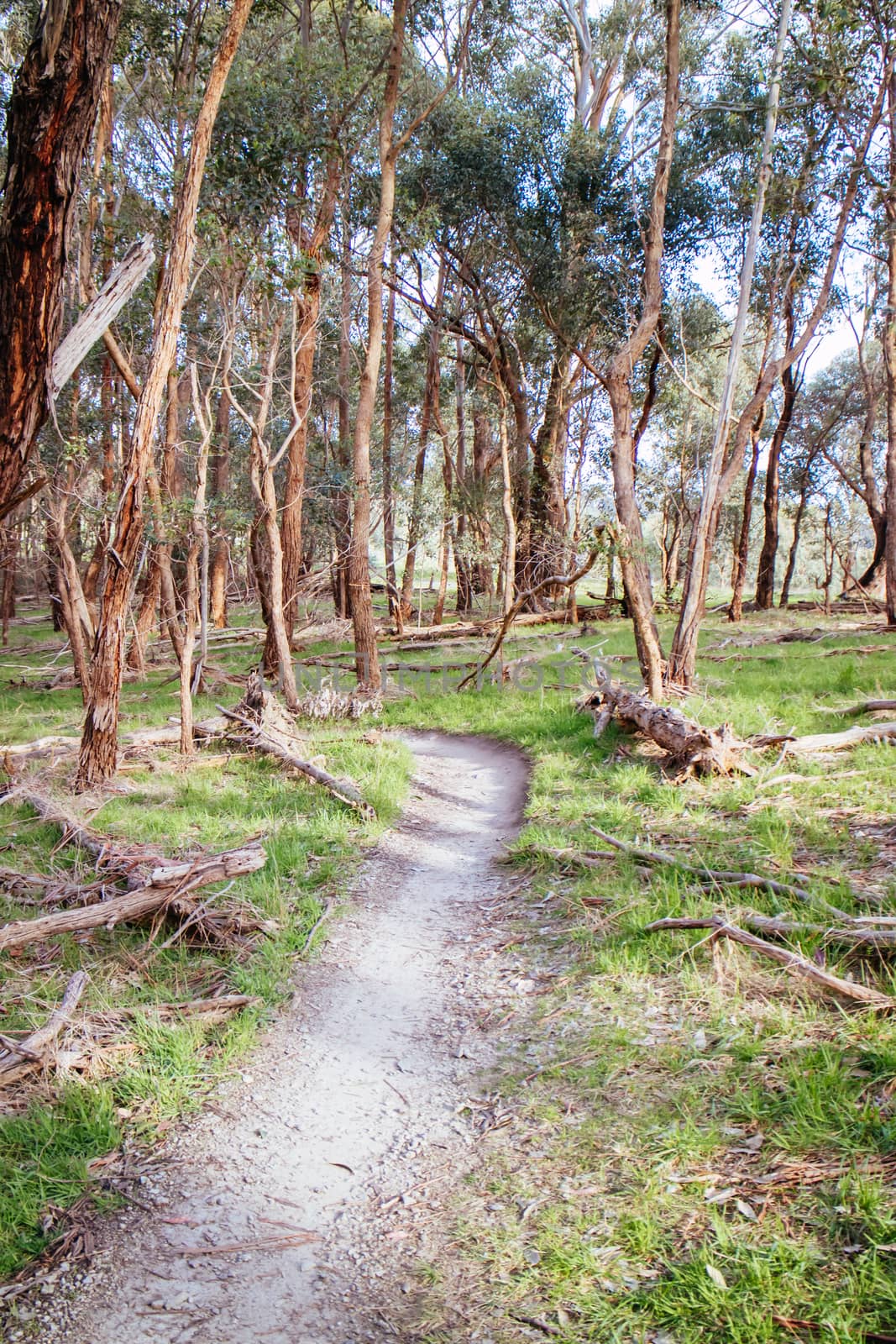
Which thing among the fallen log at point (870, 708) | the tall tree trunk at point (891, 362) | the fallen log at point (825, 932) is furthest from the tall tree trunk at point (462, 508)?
the fallen log at point (825, 932)

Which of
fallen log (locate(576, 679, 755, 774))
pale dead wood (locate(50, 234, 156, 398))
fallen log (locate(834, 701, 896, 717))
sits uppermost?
pale dead wood (locate(50, 234, 156, 398))

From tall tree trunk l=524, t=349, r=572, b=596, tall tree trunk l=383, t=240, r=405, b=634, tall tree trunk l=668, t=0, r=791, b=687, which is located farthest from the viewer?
tall tree trunk l=524, t=349, r=572, b=596

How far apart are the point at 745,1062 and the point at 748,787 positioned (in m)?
3.68

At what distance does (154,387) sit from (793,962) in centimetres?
695

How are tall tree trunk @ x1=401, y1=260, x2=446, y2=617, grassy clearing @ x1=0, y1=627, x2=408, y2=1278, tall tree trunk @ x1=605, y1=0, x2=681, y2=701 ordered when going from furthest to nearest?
tall tree trunk @ x1=401, y1=260, x2=446, y2=617 → tall tree trunk @ x1=605, y1=0, x2=681, y2=701 → grassy clearing @ x1=0, y1=627, x2=408, y2=1278

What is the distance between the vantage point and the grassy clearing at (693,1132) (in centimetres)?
231

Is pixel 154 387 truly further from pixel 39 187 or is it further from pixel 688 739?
pixel 688 739

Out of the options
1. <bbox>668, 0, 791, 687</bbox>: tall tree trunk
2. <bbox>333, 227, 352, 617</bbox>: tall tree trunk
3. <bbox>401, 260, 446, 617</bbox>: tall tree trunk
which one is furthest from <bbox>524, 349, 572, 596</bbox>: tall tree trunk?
<bbox>668, 0, 791, 687</bbox>: tall tree trunk

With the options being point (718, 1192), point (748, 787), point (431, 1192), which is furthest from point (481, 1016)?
point (748, 787)

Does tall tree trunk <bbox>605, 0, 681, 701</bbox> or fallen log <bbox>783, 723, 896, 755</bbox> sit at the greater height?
tall tree trunk <bbox>605, 0, 681, 701</bbox>

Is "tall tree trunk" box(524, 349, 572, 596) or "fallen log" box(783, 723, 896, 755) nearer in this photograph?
"fallen log" box(783, 723, 896, 755)

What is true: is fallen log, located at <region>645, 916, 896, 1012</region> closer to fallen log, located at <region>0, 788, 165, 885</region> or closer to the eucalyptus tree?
fallen log, located at <region>0, 788, 165, 885</region>

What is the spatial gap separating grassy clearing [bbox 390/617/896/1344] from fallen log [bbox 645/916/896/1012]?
7cm

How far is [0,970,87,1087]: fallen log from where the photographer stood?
338cm
